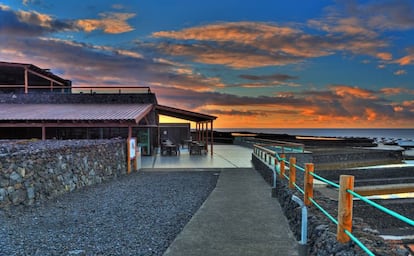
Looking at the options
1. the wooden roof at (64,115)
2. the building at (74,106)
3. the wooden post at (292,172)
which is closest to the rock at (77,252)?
the wooden post at (292,172)

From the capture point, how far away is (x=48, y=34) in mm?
19656

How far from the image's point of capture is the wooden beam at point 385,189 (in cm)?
1571

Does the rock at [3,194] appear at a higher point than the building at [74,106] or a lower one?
lower

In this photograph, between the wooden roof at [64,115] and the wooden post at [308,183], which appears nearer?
the wooden post at [308,183]

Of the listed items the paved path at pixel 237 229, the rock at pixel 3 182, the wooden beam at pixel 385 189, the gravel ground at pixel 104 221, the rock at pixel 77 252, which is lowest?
the wooden beam at pixel 385 189

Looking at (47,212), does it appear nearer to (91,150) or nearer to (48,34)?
(91,150)

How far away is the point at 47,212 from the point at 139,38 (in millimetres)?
13807

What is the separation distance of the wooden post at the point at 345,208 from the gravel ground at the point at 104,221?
7.91 feet

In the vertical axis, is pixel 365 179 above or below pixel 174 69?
below

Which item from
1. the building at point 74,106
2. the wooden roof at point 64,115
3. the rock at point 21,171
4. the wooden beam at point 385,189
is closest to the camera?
the rock at point 21,171

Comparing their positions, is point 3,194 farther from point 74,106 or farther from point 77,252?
point 74,106

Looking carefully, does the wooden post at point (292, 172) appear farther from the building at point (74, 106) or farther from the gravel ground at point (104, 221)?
the building at point (74, 106)

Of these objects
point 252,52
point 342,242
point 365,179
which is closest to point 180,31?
point 252,52

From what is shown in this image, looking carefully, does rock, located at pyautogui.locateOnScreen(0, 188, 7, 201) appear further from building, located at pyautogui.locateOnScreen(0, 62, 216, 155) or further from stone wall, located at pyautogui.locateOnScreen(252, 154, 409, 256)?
building, located at pyautogui.locateOnScreen(0, 62, 216, 155)
